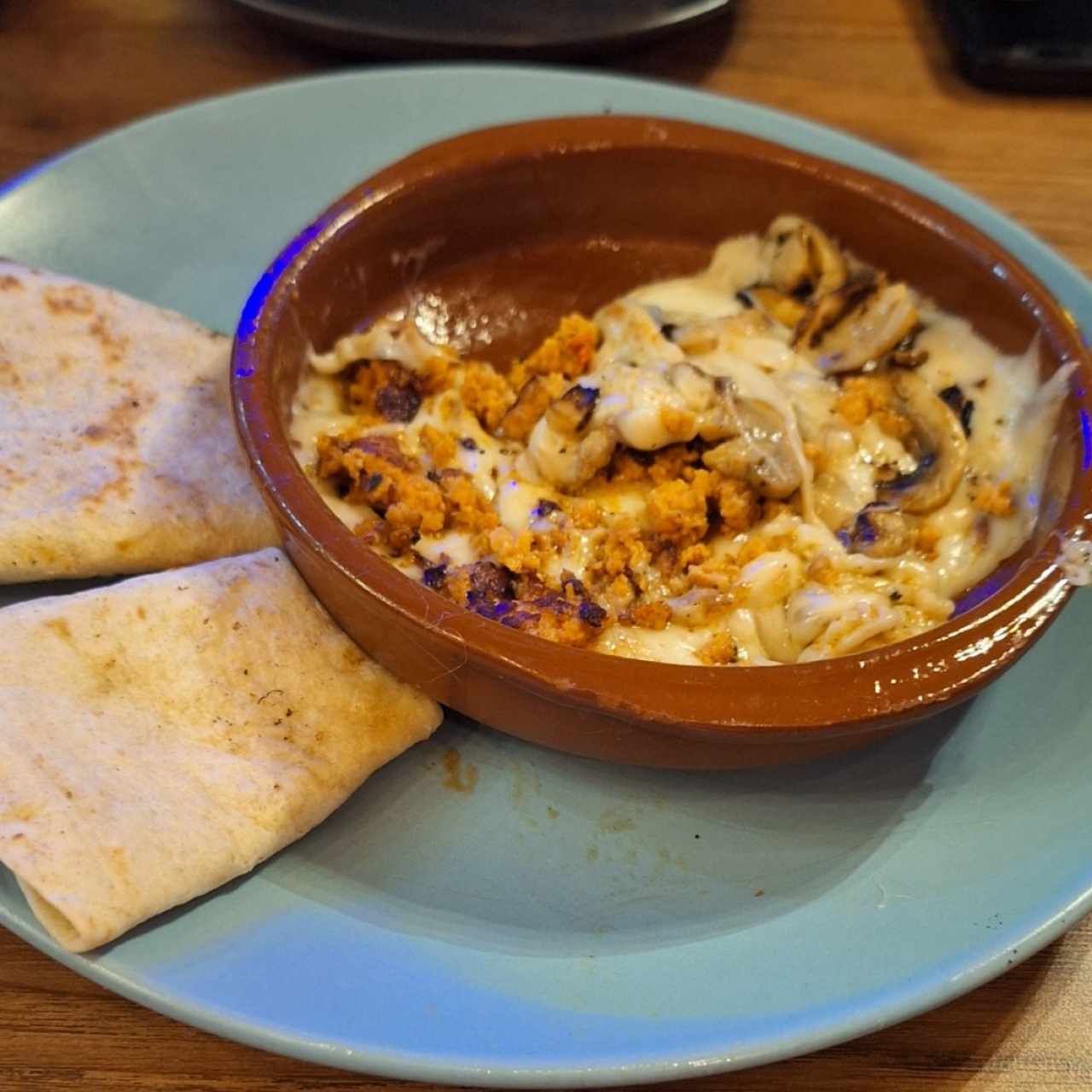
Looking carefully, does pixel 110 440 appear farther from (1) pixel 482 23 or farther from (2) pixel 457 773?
(1) pixel 482 23

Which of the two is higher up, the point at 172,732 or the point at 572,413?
the point at 572,413

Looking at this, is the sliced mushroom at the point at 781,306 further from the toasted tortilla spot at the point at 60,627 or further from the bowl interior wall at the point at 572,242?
the toasted tortilla spot at the point at 60,627

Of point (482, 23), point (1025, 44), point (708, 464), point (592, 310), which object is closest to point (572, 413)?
point (708, 464)

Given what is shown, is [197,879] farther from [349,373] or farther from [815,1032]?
[349,373]

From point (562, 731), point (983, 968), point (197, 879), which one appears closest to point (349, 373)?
point (562, 731)

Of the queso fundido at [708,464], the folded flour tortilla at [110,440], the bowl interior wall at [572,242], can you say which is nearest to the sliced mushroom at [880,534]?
the queso fundido at [708,464]

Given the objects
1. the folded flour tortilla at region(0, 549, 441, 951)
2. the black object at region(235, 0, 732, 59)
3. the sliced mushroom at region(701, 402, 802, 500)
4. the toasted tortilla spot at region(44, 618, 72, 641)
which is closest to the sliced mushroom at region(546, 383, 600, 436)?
the sliced mushroom at region(701, 402, 802, 500)

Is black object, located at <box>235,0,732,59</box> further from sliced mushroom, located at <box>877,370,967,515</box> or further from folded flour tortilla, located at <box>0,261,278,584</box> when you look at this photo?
sliced mushroom, located at <box>877,370,967,515</box>
